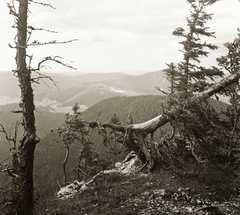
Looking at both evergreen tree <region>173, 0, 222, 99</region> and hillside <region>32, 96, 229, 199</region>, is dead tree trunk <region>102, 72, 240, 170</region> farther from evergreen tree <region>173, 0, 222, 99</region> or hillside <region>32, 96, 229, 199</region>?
hillside <region>32, 96, 229, 199</region>

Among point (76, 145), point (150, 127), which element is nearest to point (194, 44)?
point (150, 127)

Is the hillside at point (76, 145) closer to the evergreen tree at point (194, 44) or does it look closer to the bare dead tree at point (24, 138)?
the evergreen tree at point (194, 44)

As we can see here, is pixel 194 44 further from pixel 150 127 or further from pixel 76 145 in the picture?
pixel 76 145

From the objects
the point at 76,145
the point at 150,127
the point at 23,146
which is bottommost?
the point at 76,145

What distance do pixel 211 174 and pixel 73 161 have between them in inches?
1904

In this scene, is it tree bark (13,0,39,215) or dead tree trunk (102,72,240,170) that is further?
dead tree trunk (102,72,240,170)

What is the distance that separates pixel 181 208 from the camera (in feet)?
21.6

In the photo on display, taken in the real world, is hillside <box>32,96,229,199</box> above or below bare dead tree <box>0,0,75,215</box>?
below

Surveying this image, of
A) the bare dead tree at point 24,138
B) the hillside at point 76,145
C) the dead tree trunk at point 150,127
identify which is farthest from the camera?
the hillside at point 76,145

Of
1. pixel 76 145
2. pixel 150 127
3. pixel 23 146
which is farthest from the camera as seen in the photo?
pixel 76 145

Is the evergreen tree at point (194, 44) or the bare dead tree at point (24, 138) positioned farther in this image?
the evergreen tree at point (194, 44)

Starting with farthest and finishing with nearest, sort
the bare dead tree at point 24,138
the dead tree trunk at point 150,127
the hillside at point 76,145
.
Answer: the hillside at point 76,145 < the dead tree trunk at point 150,127 < the bare dead tree at point 24,138

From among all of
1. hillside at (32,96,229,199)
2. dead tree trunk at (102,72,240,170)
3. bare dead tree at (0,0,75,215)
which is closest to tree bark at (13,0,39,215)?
bare dead tree at (0,0,75,215)

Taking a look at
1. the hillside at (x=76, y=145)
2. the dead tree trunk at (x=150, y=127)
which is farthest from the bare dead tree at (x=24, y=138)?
the hillside at (x=76, y=145)
